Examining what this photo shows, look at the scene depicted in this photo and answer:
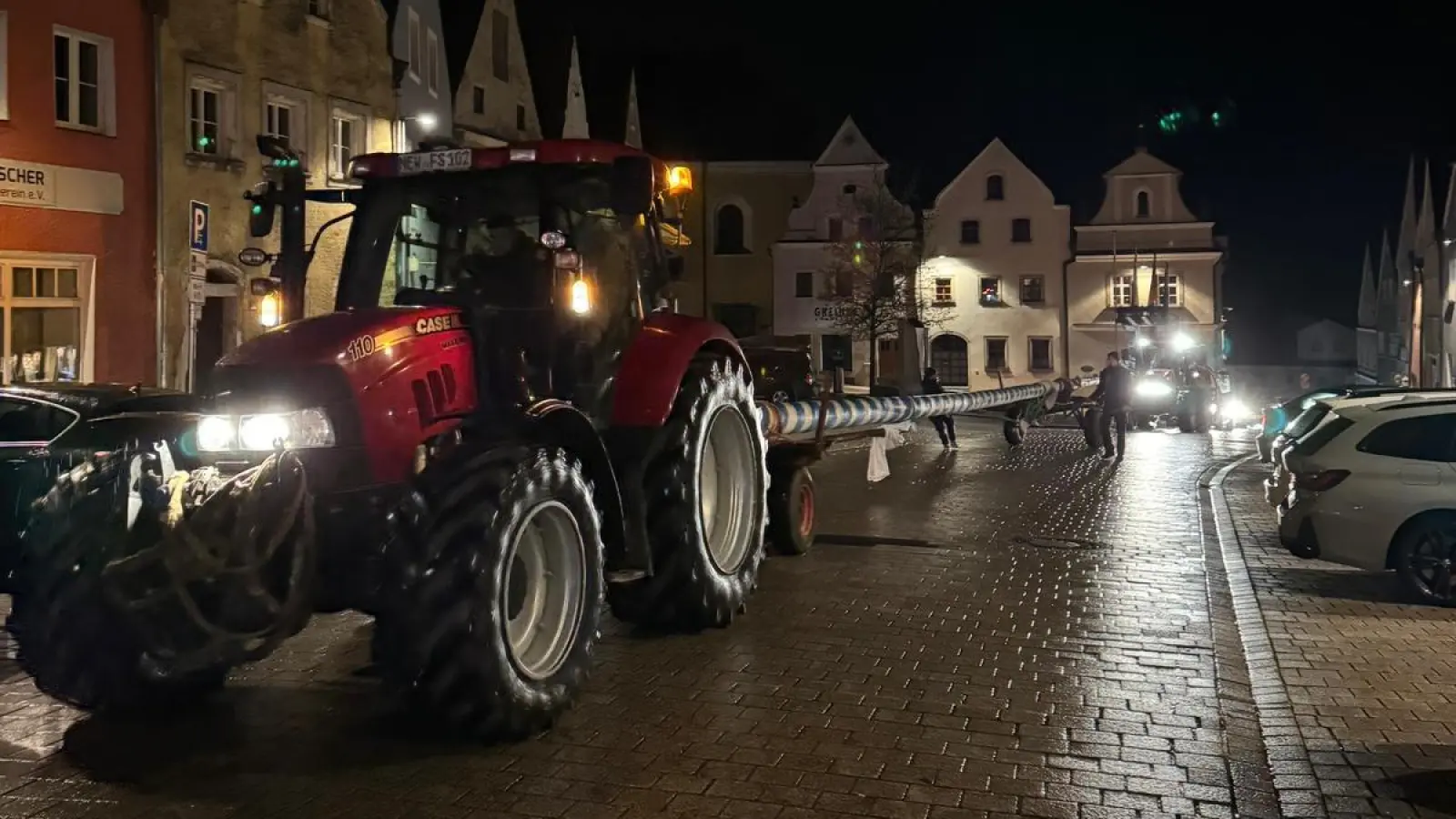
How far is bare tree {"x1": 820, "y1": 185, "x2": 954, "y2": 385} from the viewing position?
4625 centimetres

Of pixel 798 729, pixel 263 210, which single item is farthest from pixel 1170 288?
pixel 798 729

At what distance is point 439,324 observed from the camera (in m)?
6.83

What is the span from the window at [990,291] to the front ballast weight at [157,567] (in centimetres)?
4606

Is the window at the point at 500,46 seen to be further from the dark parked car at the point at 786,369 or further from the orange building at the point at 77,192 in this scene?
the dark parked car at the point at 786,369

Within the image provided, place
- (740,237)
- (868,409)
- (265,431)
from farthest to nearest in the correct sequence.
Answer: (740,237) < (868,409) < (265,431)

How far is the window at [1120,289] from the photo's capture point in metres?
49.2

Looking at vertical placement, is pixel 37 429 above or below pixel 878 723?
above

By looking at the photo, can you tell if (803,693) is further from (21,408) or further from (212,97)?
(212,97)

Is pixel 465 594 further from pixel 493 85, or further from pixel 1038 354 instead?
pixel 1038 354

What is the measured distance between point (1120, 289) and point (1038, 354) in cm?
392

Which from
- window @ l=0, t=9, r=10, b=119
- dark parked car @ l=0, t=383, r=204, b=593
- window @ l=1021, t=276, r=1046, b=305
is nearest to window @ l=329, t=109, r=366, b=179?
window @ l=0, t=9, r=10, b=119

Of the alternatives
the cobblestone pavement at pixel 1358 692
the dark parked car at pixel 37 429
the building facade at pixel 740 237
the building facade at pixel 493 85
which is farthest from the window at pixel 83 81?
the building facade at pixel 740 237

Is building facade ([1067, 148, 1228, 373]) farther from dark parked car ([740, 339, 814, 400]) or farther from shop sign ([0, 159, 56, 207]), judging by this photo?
shop sign ([0, 159, 56, 207])

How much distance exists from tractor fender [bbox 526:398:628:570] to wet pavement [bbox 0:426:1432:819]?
0.82 metres
